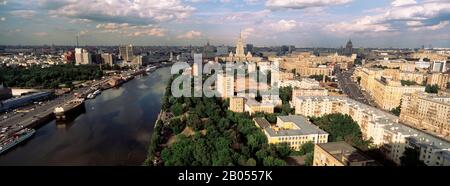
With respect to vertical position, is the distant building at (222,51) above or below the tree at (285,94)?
above

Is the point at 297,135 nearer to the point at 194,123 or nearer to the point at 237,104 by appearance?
the point at 194,123

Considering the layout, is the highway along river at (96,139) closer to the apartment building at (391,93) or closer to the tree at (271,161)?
the tree at (271,161)

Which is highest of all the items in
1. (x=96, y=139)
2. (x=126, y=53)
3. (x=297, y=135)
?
(x=126, y=53)

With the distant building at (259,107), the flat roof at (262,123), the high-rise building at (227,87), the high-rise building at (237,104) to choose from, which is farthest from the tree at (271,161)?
the high-rise building at (227,87)

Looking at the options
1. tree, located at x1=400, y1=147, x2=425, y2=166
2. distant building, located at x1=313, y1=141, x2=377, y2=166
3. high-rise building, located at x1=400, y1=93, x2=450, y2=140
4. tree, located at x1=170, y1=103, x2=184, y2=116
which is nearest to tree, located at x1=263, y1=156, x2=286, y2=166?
distant building, located at x1=313, y1=141, x2=377, y2=166

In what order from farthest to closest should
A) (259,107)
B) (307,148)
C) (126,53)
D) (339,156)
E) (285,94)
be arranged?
1. (126,53)
2. (285,94)
3. (259,107)
4. (307,148)
5. (339,156)

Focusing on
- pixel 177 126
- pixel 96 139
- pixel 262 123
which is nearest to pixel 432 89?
pixel 262 123
